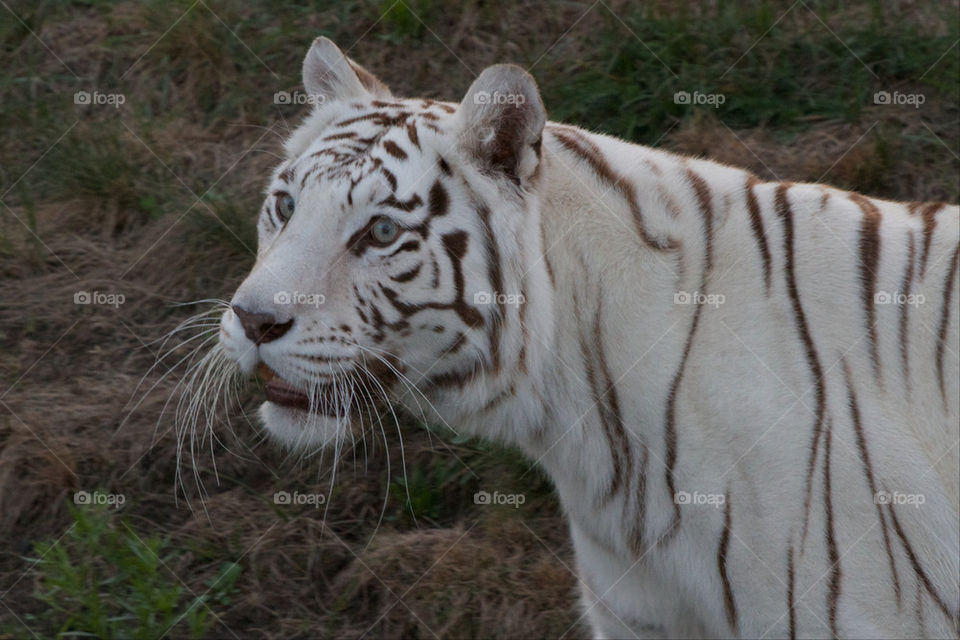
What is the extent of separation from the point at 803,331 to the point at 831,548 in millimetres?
462

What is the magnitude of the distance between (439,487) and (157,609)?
1.03 metres

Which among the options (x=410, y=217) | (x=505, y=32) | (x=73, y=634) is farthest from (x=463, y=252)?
(x=505, y=32)

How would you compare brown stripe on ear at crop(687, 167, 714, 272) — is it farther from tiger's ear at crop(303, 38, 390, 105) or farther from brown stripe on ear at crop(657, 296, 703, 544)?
tiger's ear at crop(303, 38, 390, 105)

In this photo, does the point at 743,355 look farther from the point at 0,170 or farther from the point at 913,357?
the point at 0,170
